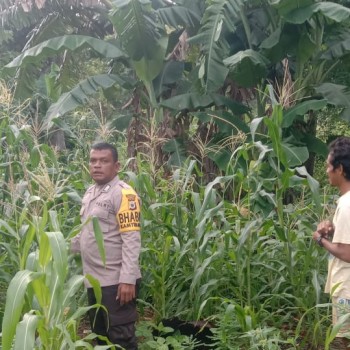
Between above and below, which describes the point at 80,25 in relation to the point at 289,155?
above

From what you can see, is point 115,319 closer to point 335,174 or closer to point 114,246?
point 114,246

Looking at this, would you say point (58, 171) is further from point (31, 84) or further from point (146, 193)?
point (31, 84)

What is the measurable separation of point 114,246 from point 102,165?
48cm

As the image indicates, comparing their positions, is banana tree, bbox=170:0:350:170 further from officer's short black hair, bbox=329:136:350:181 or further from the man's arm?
the man's arm

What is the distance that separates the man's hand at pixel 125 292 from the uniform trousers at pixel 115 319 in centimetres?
7

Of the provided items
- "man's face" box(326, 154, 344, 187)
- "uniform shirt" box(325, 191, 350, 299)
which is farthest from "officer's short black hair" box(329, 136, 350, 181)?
"uniform shirt" box(325, 191, 350, 299)

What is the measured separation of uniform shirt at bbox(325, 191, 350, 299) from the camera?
294cm

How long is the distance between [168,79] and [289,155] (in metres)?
3.07

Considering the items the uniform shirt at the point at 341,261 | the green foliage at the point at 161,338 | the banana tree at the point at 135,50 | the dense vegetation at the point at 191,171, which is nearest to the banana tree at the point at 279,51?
the dense vegetation at the point at 191,171

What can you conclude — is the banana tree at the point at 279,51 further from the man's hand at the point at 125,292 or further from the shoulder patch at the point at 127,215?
the man's hand at the point at 125,292

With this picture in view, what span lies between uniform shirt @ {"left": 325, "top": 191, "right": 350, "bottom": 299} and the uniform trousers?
1.13 metres

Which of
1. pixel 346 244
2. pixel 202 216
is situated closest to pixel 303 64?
pixel 202 216

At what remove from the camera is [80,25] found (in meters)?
10.5

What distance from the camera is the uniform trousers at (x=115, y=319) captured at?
11.3 ft
